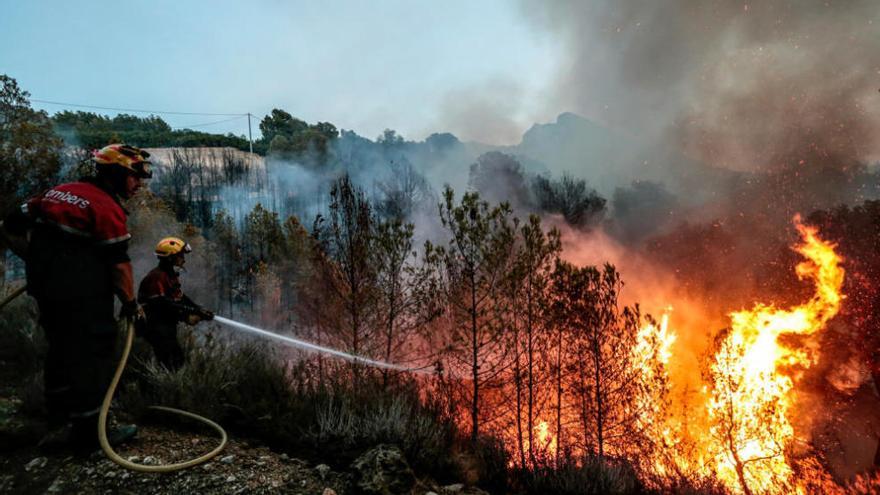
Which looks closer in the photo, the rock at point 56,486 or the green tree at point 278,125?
the rock at point 56,486

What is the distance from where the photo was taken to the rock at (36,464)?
3.44 m

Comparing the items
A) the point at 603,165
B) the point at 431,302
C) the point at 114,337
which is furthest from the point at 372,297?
the point at 603,165

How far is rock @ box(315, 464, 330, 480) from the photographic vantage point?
3.85 metres

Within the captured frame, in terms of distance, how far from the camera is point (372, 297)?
14.1 meters

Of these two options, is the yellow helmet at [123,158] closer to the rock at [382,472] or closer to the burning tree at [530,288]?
the rock at [382,472]

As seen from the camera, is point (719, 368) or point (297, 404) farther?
point (719, 368)

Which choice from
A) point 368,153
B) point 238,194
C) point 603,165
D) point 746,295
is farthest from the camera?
point 603,165

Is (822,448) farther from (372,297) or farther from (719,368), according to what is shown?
(372,297)

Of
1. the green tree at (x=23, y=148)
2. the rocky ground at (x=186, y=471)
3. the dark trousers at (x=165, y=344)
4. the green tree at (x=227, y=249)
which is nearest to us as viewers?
the rocky ground at (x=186, y=471)

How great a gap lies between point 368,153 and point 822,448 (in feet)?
249

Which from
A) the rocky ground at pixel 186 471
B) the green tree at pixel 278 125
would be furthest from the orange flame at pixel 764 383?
the green tree at pixel 278 125

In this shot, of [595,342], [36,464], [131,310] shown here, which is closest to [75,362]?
[131,310]

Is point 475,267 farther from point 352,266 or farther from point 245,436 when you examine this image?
point 245,436

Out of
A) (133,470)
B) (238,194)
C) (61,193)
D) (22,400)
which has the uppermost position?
(238,194)
